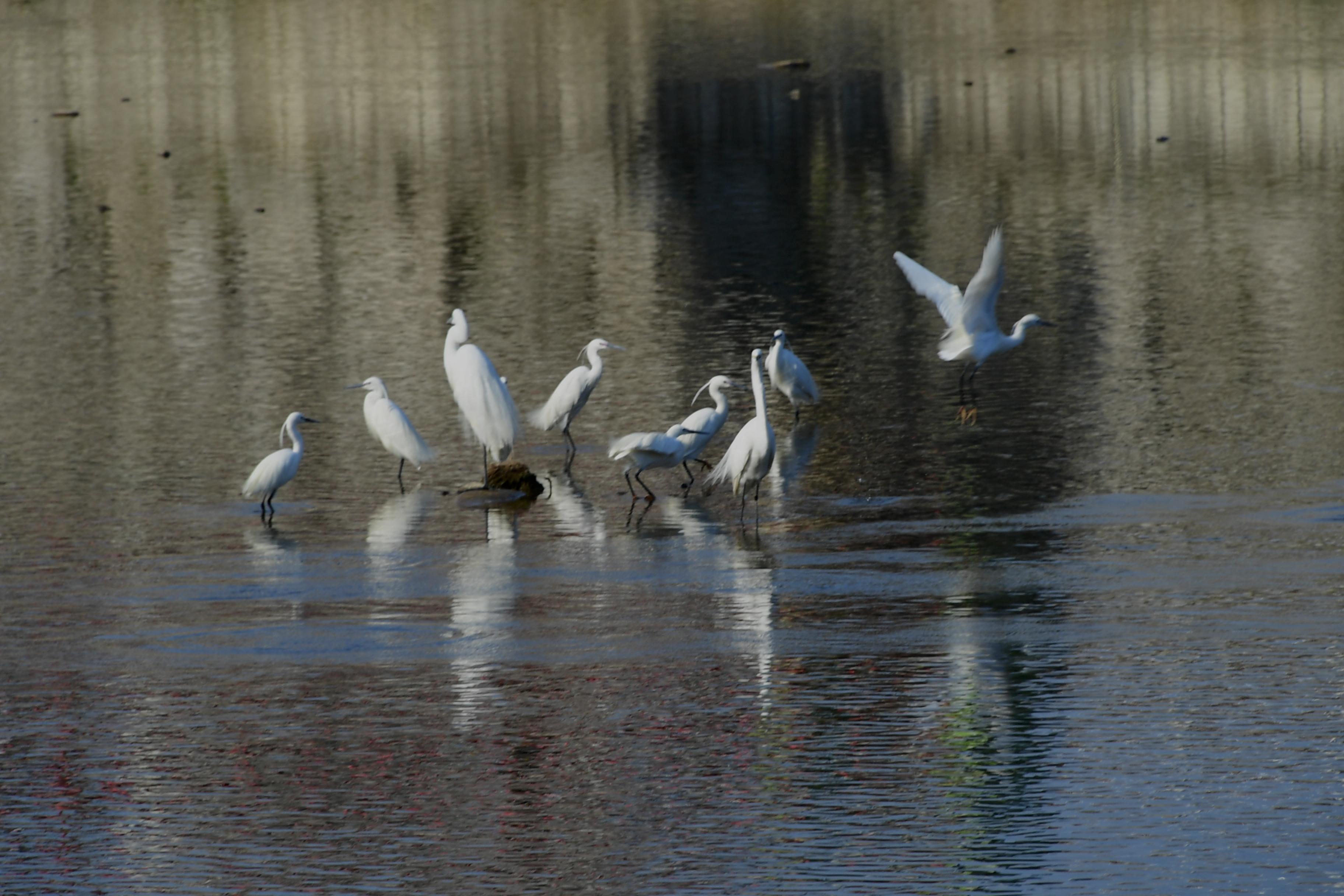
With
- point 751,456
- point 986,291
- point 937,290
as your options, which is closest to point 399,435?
point 751,456

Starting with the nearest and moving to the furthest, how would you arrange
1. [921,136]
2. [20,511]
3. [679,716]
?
[679,716] < [20,511] < [921,136]

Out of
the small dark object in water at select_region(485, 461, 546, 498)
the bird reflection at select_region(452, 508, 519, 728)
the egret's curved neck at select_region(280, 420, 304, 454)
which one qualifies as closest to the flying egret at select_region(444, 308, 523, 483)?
the small dark object in water at select_region(485, 461, 546, 498)

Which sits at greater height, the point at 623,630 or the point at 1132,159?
the point at 1132,159

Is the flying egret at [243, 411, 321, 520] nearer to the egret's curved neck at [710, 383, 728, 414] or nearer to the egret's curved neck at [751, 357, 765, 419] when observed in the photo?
the egret's curved neck at [710, 383, 728, 414]

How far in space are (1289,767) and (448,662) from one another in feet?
14.5

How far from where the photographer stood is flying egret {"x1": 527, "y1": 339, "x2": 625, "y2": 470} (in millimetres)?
16078

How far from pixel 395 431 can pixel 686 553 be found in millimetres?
3307

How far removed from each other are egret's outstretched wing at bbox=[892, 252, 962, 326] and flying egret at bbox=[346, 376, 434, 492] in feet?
15.5

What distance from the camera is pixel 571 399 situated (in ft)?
52.9

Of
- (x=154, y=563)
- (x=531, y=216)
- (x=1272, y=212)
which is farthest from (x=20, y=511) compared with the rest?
(x=1272, y=212)

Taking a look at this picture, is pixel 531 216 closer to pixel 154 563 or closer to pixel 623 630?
pixel 154 563

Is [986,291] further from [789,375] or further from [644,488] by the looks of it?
[644,488]

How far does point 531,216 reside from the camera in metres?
31.3

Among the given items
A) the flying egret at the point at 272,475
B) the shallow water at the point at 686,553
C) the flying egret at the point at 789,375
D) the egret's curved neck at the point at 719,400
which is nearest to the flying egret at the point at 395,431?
the shallow water at the point at 686,553
